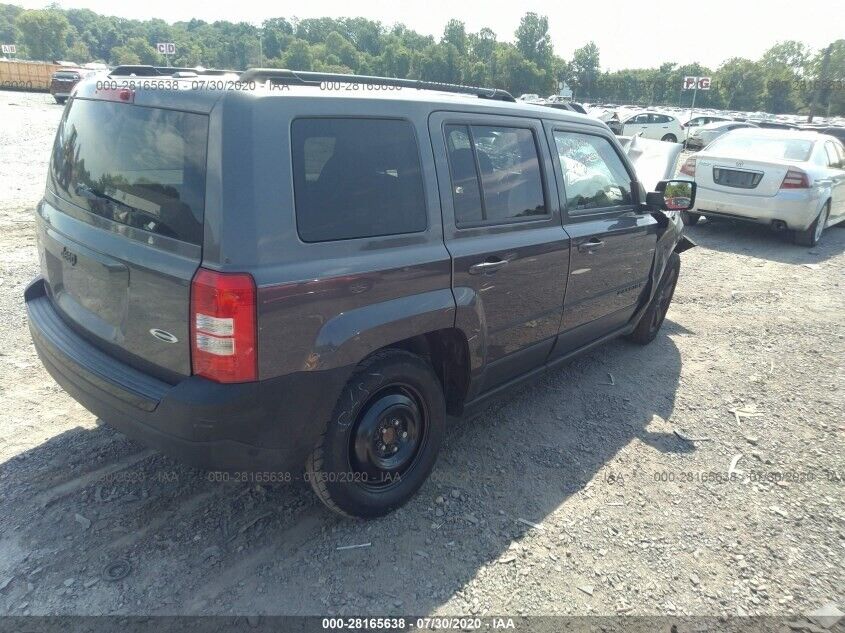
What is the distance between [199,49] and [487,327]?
9836 cm

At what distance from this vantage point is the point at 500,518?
9.93 ft

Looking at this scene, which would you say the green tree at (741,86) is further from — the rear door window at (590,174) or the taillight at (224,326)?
the taillight at (224,326)

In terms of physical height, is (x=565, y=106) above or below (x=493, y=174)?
above

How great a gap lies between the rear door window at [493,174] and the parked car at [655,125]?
82.2 ft

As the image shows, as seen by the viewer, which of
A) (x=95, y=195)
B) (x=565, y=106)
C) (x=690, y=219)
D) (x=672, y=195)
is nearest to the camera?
(x=95, y=195)

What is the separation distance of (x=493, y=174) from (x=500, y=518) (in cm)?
181

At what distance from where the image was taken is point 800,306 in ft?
22.1

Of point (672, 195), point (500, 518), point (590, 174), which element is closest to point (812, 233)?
point (672, 195)

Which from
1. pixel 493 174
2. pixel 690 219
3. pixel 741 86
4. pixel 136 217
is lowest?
pixel 690 219

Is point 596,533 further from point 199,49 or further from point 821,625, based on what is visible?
point 199,49

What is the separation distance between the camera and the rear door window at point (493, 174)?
119 inches

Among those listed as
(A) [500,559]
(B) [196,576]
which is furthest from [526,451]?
(B) [196,576]

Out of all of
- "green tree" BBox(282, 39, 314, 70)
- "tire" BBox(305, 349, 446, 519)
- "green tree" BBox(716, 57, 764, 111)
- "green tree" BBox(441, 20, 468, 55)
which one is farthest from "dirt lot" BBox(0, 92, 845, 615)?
"green tree" BBox(441, 20, 468, 55)

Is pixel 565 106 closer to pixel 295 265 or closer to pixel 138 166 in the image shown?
pixel 295 265
